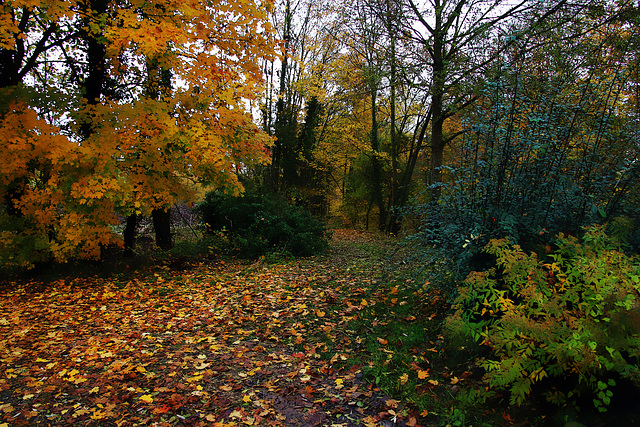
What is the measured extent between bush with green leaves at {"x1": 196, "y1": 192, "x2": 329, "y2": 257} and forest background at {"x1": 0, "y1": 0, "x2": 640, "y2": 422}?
41 cm

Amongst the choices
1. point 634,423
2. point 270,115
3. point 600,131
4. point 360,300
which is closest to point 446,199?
point 600,131

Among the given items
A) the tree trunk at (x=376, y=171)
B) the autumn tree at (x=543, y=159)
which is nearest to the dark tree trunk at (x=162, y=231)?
the autumn tree at (x=543, y=159)

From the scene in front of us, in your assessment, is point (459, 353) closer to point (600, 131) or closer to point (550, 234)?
point (550, 234)

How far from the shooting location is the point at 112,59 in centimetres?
804

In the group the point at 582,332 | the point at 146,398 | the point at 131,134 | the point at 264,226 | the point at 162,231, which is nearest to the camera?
the point at 582,332

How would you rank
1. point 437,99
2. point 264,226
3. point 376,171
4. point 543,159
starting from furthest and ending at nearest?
point 376,171 → point 437,99 → point 264,226 → point 543,159

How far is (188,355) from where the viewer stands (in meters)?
4.04

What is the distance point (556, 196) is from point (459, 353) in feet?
6.36

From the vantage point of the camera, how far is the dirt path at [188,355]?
3.03 metres

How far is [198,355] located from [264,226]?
6480 mm

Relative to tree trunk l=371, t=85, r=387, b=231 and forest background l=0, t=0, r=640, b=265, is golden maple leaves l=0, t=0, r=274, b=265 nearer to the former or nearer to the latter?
forest background l=0, t=0, r=640, b=265

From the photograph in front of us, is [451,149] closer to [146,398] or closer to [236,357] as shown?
[236,357]

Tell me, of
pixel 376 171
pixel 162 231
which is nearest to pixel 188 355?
pixel 162 231

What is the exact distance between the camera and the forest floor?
118 inches
